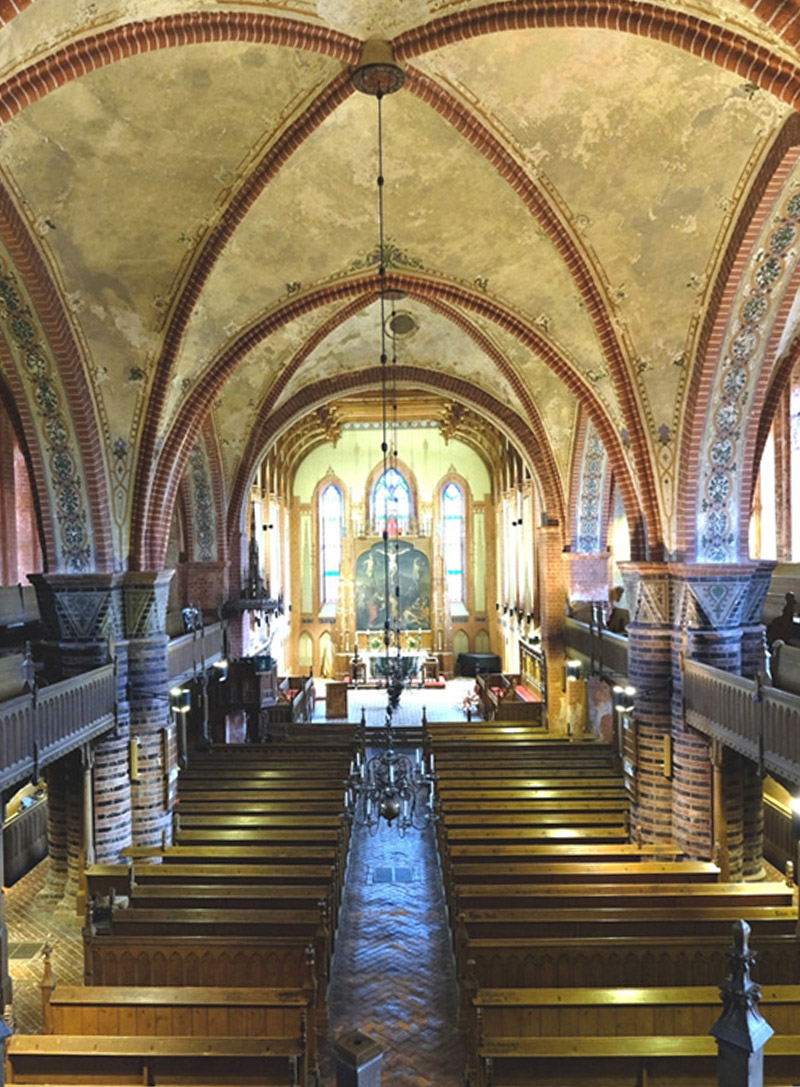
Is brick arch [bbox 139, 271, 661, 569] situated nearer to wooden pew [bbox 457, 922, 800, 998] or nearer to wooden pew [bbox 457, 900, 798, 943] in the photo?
wooden pew [bbox 457, 900, 798, 943]

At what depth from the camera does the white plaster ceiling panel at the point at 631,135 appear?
27.7ft

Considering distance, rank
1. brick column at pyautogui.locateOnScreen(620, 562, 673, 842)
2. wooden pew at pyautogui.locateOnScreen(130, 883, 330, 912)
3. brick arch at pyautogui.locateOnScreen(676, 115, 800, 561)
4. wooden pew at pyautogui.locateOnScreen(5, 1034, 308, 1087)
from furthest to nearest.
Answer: brick column at pyautogui.locateOnScreen(620, 562, 673, 842), wooden pew at pyautogui.locateOnScreen(130, 883, 330, 912), brick arch at pyautogui.locateOnScreen(676, 115, 800, 561), wooden pew at pyautogui.locateOnScreen(5, 1034, 308, 1087)

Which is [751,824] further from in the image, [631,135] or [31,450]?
[31,450]

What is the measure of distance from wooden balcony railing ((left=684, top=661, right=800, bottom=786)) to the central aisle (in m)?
4.80

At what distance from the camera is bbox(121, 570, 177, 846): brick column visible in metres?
13.4

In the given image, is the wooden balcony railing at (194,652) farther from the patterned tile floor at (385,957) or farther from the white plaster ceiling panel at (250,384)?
the patterned tile floor at (385,957)

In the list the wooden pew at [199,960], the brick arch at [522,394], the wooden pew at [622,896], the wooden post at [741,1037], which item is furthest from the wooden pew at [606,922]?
the brick arch at [522,394]

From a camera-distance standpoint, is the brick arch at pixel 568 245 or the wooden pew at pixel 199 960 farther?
the brick arch at pixel 568 245

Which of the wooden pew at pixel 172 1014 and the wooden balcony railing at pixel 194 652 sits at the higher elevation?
the wooden balcony railing at pixel 194 652

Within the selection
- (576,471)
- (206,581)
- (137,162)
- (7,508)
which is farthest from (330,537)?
(137,162)

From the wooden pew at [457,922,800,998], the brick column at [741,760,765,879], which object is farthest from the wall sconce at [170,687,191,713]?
the brick column at [741,760,765,879]

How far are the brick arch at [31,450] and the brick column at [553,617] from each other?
40.7 feet

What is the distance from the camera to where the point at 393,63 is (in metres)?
8.26

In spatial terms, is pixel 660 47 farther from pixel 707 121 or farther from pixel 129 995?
pixel 129 995
